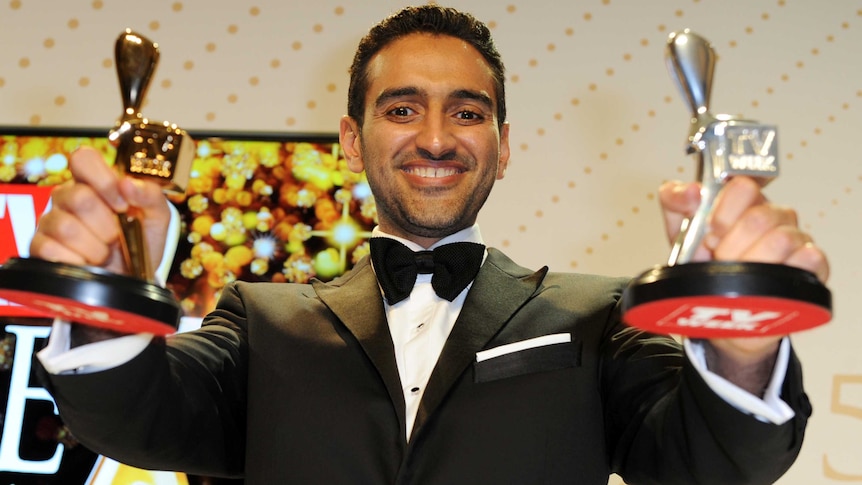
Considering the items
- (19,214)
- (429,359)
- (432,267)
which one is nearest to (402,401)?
(429,359)

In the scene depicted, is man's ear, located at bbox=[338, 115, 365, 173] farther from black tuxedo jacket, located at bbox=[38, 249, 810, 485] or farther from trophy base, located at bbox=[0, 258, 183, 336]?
trophy base, located at bbox=[0, 258, 183, 336]

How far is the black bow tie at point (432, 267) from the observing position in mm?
1599

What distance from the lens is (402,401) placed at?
138 centimetres

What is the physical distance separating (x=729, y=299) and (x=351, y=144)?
43.2 inches

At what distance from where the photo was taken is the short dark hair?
1.73m

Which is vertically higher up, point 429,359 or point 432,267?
point 432,267

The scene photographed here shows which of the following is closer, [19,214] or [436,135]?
[436,135]

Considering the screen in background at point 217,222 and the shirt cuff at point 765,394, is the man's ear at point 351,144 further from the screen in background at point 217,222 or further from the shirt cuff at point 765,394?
the shirt cuff at point 765,394

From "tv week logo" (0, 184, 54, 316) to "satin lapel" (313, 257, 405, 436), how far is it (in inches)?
43.5

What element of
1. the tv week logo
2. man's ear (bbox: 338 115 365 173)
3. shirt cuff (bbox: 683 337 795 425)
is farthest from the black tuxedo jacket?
the tv week logo

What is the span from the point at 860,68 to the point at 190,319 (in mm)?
1927

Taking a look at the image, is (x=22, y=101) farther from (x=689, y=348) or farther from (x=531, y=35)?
(x=689, y=348)

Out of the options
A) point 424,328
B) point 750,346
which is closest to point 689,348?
point 750,346

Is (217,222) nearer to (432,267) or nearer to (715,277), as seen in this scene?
(432,267)
